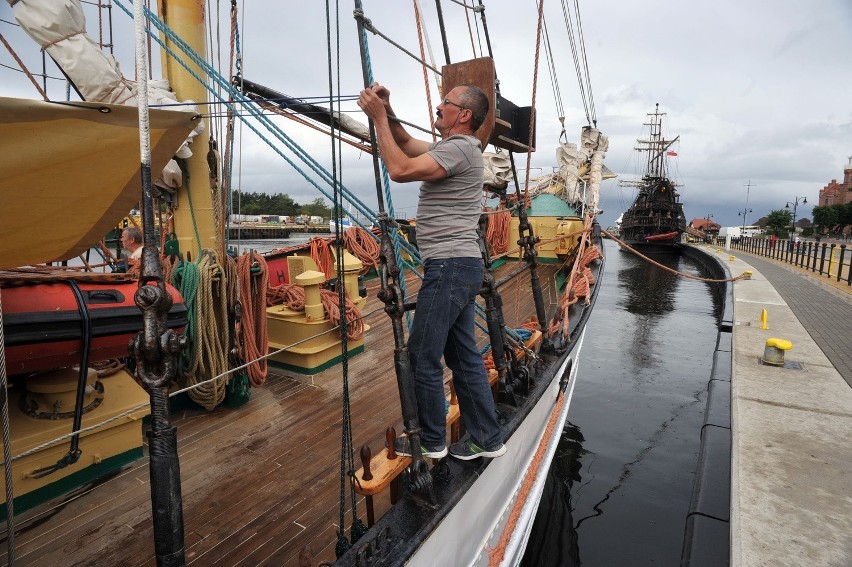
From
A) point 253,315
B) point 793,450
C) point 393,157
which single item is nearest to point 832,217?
point 793,450

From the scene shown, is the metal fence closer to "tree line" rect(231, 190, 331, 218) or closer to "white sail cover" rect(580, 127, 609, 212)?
"white sail cover" rect(580, 127, 609, 212)

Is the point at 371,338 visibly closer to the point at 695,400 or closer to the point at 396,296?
the point at 396,296

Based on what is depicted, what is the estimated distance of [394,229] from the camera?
2227 millimetres

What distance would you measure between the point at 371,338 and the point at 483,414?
325cm

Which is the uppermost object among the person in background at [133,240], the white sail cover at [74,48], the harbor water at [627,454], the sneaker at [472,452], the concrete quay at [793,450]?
the white sail cover at [74,48]

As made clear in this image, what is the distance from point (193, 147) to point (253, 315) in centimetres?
125

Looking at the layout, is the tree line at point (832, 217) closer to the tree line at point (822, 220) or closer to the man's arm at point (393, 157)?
the tree line at point (822, 220)

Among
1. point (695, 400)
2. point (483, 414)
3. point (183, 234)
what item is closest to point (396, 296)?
point (483, 414)

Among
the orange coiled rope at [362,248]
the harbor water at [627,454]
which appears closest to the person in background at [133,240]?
the orange coiled rope at [362,248]

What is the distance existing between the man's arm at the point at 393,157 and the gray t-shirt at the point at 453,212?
137mm

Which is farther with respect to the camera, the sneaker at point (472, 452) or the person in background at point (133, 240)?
the person in background at point (133, 240)

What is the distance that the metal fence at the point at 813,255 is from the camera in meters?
12.8

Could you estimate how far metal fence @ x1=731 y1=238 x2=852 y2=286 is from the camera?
42.1 ft

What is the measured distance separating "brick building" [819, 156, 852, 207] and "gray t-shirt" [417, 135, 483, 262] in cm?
6239
